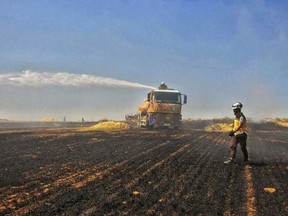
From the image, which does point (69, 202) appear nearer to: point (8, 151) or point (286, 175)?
point (286, 175)

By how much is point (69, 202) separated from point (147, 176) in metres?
2.86

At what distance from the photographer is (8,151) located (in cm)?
1329

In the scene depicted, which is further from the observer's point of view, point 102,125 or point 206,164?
point 102,125

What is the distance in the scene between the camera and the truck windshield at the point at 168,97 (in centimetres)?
2761

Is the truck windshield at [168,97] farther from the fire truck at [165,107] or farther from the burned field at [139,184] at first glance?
the burned field at [139,184]

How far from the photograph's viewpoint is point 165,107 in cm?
2769

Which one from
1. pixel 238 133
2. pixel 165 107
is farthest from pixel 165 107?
pixel 238 133

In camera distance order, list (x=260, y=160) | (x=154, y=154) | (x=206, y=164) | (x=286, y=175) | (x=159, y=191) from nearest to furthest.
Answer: (x=159, y=191) → (x=286, y=175) → (x=206, y=164) → (x=260, y=160) → (x=154, y=154)

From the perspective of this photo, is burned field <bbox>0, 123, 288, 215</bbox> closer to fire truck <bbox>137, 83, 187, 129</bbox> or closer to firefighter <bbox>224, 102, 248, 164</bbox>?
firefighter <bbox>224, 102, 248, 164</bbox>

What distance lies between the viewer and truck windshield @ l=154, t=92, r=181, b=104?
2761 centimetres

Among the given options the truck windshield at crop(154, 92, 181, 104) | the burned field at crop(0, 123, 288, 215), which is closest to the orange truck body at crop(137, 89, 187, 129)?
the truck windshield at crop(154, 92, 181, 104)

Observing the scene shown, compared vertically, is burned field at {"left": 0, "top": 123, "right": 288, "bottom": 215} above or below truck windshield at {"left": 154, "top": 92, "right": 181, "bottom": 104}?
below

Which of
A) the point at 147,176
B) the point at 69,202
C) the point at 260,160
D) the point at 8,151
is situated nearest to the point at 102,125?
the point at 8,151

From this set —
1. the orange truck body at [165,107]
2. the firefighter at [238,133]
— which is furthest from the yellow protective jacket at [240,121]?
the orange truck body at [165,107]
